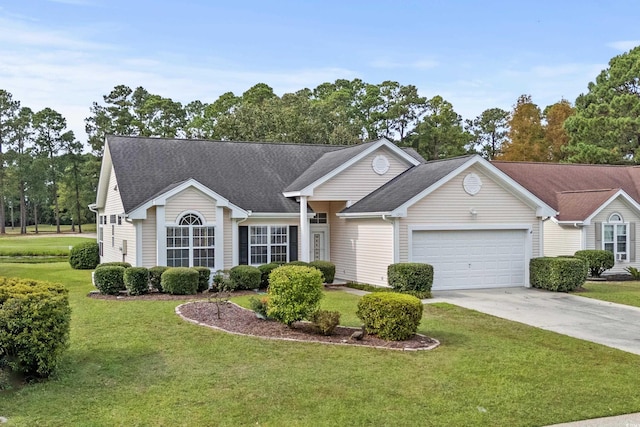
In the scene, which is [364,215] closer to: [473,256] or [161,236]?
[473,256]

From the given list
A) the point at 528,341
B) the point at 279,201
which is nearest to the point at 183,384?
the point at 528,341

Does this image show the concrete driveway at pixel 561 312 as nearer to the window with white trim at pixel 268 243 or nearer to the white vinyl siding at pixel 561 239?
the window with white trim at pixel 268 243

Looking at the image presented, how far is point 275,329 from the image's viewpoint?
441 inches

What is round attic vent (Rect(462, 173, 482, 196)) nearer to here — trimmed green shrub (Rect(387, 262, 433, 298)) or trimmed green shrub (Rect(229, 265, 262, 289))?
trimmed green shrub (Rect(387, 262, 433, 298))

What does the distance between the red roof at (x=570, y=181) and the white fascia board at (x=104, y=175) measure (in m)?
16.8

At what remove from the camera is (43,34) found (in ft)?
52.5

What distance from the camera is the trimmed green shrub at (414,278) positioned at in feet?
55.8

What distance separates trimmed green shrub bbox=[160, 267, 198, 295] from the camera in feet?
54.1

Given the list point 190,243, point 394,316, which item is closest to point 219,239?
point 190,243

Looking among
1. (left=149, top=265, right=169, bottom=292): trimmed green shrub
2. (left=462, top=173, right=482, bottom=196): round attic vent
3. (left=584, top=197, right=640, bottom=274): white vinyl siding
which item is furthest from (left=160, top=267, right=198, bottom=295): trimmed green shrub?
(left=584, top=197, right=640, bottom=274): white vinyl siding

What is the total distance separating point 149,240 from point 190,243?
1.33 metres

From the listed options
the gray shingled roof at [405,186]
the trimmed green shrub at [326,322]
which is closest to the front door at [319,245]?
the gray shingled roof at [405,186]

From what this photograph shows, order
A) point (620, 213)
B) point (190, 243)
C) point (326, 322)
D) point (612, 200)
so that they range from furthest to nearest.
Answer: point (620, 213) < point (612, 200) < point (190, 243) < point (326, 322)

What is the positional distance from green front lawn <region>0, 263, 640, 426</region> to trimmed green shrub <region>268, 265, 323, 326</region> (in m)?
1.01
